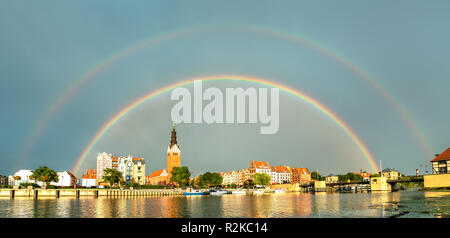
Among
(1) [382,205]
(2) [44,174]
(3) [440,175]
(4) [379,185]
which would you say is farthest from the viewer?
(4) [379,185]

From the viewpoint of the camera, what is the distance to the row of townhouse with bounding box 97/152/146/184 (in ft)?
607

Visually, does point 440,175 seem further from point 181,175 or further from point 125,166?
point 125,166

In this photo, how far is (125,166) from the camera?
18562cm

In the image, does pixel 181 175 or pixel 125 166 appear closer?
pixel 181 175

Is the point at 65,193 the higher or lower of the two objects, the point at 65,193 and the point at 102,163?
the lower

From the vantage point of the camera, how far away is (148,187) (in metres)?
152

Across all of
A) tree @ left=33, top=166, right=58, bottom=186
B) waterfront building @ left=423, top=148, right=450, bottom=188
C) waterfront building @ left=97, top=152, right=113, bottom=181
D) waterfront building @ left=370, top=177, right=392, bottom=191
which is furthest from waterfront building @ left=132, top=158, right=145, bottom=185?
waterfront building @ left=423, top=148, right=450, bottom=188

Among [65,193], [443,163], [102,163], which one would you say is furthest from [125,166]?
[443,163]

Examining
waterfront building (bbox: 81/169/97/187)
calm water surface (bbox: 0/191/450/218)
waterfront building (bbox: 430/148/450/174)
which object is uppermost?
waterfront building (bbox: 430/148/450/174)

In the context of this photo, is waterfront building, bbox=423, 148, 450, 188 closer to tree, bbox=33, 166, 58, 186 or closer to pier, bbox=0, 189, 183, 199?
pier, bbox=0, 189, 183, 199
